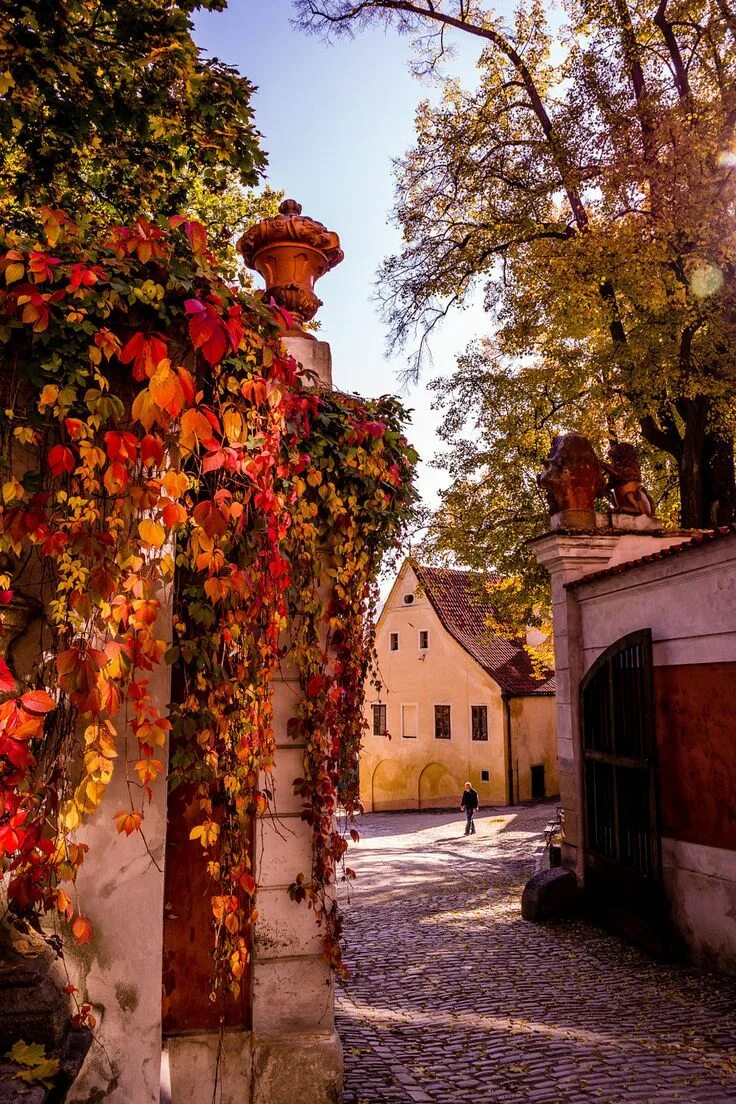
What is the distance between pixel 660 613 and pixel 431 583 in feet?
32.5

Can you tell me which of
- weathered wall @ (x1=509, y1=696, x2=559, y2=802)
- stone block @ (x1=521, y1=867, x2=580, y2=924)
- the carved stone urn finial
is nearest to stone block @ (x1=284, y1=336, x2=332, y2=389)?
the carved stone urn finial

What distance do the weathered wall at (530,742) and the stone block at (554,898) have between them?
17742 millimetres

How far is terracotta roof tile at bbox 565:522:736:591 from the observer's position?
6918 millimetres

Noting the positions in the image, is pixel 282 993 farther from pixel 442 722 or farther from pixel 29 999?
pixel 442 722

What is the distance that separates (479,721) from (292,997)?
80.7ft

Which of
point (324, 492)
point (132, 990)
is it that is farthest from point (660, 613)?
point (132, 990)

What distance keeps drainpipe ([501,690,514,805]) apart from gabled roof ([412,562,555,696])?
0.33 m

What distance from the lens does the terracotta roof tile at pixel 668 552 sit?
692 cm

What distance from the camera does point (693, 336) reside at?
41.5 ft

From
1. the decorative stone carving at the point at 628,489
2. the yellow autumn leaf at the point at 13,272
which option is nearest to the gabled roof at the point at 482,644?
the decorative stone carving at the point at 628,489

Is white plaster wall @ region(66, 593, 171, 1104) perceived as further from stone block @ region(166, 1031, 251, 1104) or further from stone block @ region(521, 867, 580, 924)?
stone block @ region(521, 867, 580, 924)

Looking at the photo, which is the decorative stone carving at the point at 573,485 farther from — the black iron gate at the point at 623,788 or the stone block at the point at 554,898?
the stone block at the point at 554,898

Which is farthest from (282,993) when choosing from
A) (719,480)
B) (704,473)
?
(719,480)

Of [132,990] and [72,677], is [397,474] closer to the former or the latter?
[72,677]
